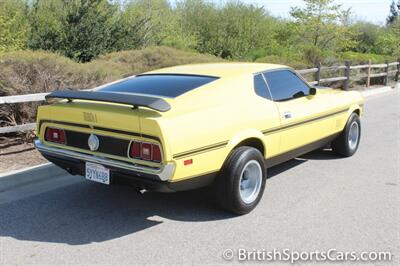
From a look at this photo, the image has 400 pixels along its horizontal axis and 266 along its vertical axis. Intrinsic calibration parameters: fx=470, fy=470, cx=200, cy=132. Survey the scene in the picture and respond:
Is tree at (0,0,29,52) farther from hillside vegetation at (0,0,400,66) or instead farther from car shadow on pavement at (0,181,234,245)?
car shadow on pavement at (0,181,234,245)

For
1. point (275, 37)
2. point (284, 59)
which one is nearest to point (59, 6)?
point (284, 59)

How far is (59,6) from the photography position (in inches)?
736

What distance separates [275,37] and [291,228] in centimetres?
2601

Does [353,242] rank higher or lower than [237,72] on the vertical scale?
lower

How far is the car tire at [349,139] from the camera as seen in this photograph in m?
7.12

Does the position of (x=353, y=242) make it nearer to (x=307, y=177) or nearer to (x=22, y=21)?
(x=307, y=177)

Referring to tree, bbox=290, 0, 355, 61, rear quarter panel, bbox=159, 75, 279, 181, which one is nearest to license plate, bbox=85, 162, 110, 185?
rear quarter panel, bbox=159, 75, 279, 181

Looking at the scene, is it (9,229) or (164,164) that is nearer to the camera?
(164,164)

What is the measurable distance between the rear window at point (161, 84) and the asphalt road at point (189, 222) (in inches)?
45.0

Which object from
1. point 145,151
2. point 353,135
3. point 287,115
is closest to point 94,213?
point 145,151

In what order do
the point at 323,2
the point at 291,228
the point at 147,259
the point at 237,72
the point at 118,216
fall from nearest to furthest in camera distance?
the point at 147,259, the point at 291,228, the point at 118,216, the point at 237,72, the point at 323,2

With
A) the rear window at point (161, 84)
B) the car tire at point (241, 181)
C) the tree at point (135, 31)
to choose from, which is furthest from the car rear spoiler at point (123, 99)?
the tree at point (135, 31)

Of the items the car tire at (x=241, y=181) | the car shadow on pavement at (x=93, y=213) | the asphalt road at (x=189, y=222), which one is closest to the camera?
the asphalt road at (x=189, y=222)

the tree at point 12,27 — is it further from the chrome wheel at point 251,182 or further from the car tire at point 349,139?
the chrome wheel at point 251,182
